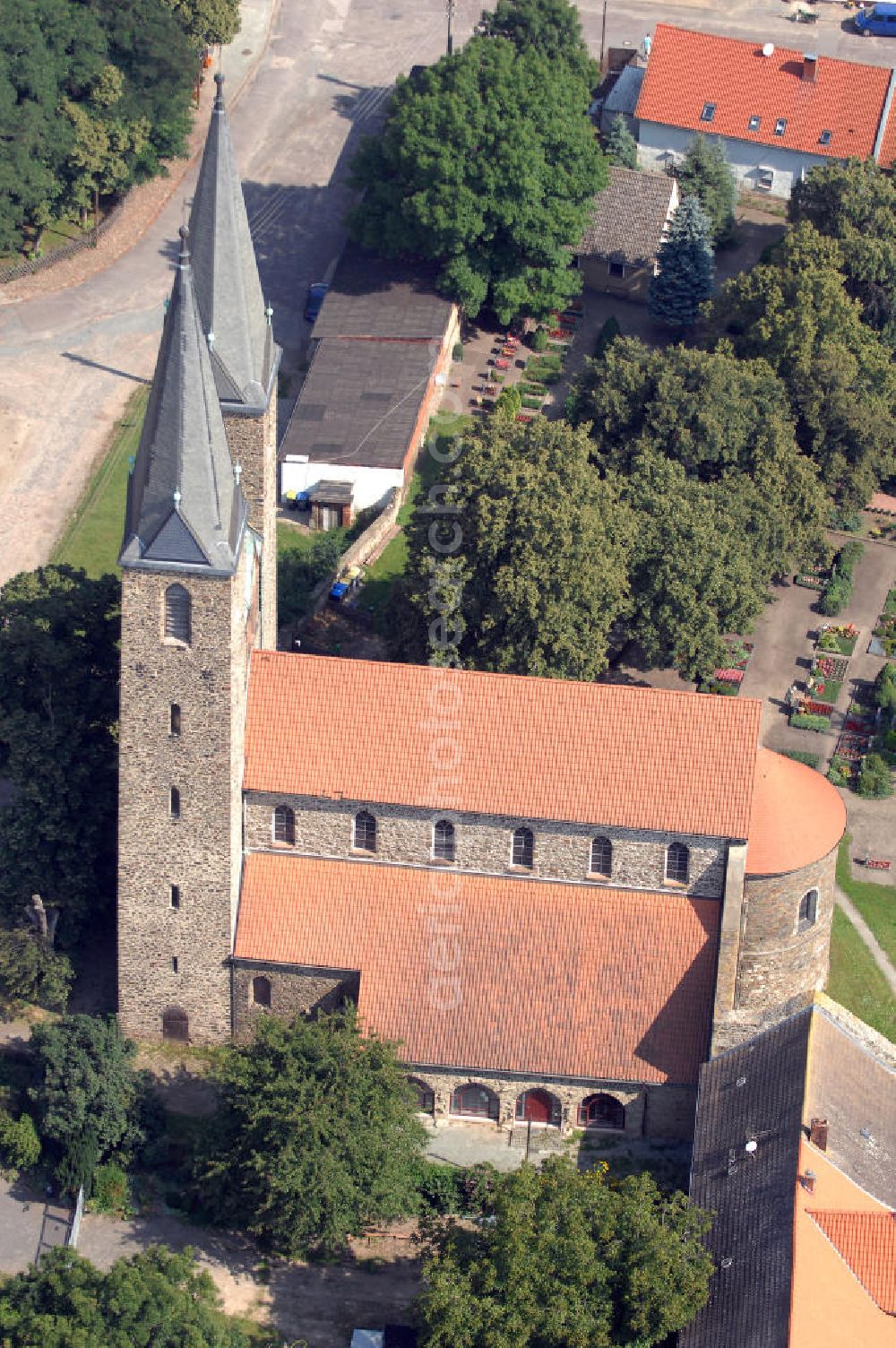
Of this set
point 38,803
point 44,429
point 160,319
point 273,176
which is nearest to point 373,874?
point 38,803

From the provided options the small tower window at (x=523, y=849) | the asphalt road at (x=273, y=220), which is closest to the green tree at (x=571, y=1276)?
the small tower window at (x=523, y=849)

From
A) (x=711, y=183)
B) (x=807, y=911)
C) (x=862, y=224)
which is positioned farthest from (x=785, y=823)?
(x=711, y=183)

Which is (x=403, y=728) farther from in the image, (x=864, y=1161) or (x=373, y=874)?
(x=864, y=1161)

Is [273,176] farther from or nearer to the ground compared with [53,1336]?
farther from the ground

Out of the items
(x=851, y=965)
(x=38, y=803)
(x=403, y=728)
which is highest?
(x=403, y=728)

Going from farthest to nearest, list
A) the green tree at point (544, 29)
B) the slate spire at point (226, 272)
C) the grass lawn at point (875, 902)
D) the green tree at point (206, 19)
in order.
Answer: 1. the green tree at point (206, 19)
2. the green tree at point (544, 29)
3. the grass lawn at point (875, 902)
4. the slate spire at point (226, 272)

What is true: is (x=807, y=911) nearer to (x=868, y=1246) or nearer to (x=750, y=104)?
(x=868, y=1246)

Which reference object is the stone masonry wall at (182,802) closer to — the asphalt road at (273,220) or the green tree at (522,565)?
the green tree at (522,565)
